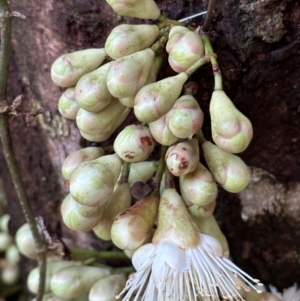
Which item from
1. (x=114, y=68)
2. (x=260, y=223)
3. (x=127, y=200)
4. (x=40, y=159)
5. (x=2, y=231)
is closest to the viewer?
(x=114, y=68)

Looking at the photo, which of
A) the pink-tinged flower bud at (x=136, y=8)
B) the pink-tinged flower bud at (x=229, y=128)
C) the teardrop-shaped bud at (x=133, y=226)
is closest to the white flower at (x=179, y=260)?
the teardrop-shaped bud at (x=133, y=226)

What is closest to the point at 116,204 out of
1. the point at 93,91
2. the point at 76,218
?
the point at 76,218

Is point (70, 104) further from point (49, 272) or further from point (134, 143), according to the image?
point (49, 272)

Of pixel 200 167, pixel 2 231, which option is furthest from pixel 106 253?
pixel 2 231

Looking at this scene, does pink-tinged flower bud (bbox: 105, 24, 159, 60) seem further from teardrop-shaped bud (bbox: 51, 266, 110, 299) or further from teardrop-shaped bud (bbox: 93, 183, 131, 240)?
teardrop-shaped bud (bbox: 51, 266, 110, 299)

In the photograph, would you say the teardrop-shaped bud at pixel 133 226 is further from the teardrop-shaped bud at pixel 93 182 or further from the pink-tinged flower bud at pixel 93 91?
the pink-tinged flower bud at pixel 93 91

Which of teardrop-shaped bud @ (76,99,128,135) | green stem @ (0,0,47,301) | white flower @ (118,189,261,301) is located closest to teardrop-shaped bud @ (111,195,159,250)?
white flower @ (118,189,261,301)

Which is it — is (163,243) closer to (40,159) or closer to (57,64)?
(57,64)
